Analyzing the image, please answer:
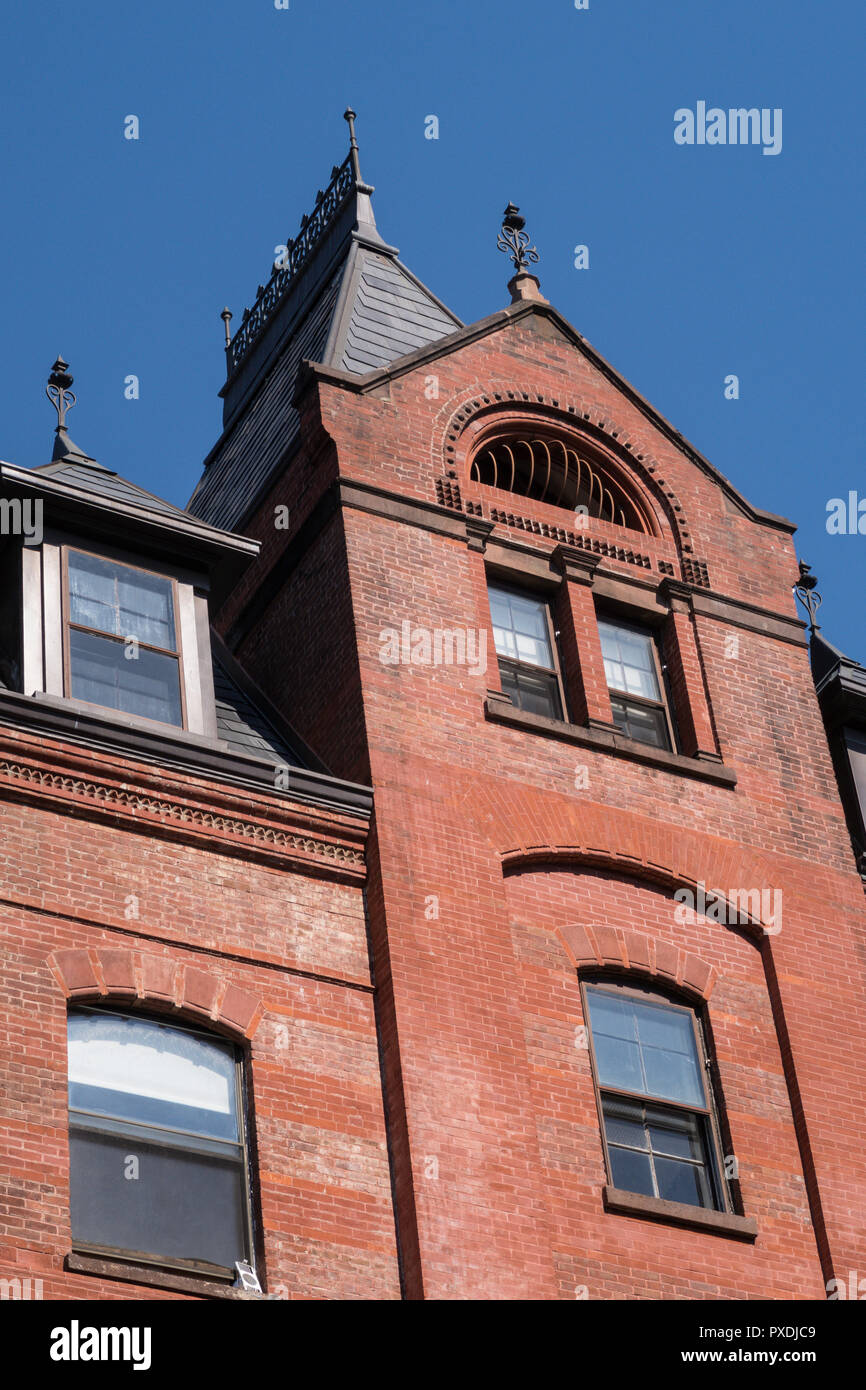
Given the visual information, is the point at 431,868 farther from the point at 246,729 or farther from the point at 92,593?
the point at 92,593

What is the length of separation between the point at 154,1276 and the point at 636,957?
5.49 m

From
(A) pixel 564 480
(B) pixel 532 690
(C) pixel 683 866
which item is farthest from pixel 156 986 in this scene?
(A) pixel 564 480

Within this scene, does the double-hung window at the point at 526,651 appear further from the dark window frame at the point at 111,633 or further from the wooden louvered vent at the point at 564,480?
the dark window frame at the point at 111,633

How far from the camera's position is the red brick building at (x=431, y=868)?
51.8 ft

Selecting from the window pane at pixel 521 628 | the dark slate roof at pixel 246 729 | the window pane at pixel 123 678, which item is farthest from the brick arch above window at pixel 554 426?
the window pane at pixel 123 678

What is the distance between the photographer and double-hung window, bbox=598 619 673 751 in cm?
2077

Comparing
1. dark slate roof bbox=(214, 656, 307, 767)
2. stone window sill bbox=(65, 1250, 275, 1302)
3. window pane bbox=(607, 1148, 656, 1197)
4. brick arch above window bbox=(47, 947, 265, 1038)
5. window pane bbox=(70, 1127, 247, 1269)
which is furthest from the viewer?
dark slate roof bbox=(214, 656, 307, 767)

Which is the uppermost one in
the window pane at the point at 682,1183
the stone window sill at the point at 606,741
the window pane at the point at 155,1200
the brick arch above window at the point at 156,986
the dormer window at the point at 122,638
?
the dormer window at the point at 122,638

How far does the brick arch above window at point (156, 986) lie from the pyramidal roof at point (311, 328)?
23.4 ft

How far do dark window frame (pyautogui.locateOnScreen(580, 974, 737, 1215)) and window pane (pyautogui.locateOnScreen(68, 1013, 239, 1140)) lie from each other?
3100mm

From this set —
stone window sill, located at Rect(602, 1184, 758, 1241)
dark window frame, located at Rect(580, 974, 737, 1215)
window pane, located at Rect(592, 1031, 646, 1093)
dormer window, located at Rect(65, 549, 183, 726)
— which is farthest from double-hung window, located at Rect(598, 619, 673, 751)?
stone window sill, located at Rect(602, 1184, 758, 1241)

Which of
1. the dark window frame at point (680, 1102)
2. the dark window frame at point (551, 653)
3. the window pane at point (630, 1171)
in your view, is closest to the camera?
the window pane at point (630, 1171)

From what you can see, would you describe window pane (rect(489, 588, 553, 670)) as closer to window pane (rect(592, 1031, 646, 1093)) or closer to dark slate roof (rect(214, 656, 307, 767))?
dark slate roof (rect(214, 656, 307, 767))

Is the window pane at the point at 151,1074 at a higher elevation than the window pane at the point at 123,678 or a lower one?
lower
